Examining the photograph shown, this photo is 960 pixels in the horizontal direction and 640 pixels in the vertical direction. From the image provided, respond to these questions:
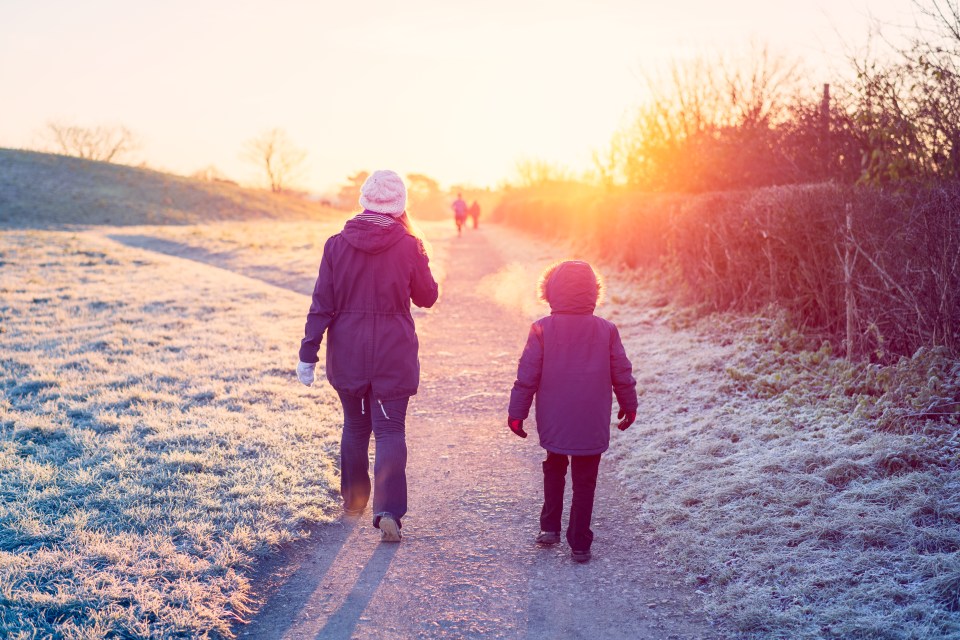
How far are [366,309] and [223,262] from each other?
57.9ft

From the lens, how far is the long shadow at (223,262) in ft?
49.8

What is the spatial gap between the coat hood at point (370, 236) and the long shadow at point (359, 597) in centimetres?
172

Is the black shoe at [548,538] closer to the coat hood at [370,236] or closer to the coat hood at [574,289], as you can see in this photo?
the coat hood at [574,289]

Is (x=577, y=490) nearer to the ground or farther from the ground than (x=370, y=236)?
nearer to the ground

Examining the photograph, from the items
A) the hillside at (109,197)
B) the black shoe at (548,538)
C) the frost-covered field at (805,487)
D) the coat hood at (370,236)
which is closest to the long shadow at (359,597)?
the black shoe at (548,538)

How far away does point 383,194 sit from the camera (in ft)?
12.4

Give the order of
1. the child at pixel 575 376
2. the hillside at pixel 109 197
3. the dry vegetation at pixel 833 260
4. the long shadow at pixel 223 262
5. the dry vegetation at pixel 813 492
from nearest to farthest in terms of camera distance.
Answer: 1. the dry vegetation at pixel 813 492
2. the child at pixel 575 376
3. the dry vegetation at pixel 833 260
4. the long shadow at pixel 223 262
5. the hillside at pixel 109 197

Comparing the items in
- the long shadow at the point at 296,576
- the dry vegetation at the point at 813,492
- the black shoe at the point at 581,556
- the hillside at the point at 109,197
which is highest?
the hillside at the point at 109,197

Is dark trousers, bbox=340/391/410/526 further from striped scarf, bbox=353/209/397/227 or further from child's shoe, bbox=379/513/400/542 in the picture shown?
striped scarf, bbox=353/209/397/227

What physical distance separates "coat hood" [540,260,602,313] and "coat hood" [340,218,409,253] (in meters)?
0.95

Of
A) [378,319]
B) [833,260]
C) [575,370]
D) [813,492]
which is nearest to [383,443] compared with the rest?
[378,319]

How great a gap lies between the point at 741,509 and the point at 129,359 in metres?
6.80

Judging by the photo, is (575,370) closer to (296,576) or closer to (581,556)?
(581,556)

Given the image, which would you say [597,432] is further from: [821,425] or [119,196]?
[119,196]
